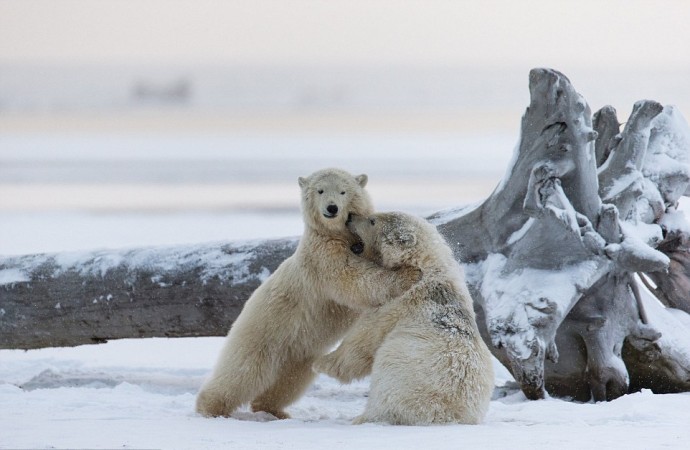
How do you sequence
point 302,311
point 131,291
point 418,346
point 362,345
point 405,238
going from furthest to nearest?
1. point 131,291
2. point 302,311
3. point 405,238
4. point 362,345
5. point 418,346

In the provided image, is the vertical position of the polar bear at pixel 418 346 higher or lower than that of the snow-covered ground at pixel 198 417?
higher

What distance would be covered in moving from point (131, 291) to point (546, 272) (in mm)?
3055

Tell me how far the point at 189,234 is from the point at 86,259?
7115 millimetres

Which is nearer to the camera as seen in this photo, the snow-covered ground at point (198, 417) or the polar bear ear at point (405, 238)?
the snow-covered ground at point (198, 417)

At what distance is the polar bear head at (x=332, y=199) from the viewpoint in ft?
19.1

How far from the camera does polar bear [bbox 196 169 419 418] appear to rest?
581 centimetres

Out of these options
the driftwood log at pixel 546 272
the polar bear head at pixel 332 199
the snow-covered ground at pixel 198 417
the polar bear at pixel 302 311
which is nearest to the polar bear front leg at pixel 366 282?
the polar bear at pixel 302 311

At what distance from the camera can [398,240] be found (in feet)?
18.6

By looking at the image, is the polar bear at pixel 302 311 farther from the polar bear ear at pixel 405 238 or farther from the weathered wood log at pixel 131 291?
the weathered wood log at pixel 131 291

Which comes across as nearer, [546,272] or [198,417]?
[198,417]

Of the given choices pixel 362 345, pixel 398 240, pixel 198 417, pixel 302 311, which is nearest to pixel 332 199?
pixel 398 240

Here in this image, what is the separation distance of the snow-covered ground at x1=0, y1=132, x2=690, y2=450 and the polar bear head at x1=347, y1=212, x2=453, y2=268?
992 mm

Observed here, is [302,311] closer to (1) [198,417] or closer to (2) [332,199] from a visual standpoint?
(2) [332,199]

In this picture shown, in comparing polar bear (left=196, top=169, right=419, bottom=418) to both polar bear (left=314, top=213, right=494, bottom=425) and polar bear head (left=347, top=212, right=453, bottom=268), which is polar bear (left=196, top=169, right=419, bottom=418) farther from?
polar bear (left=314, top=213, right=494, bottom=425)
